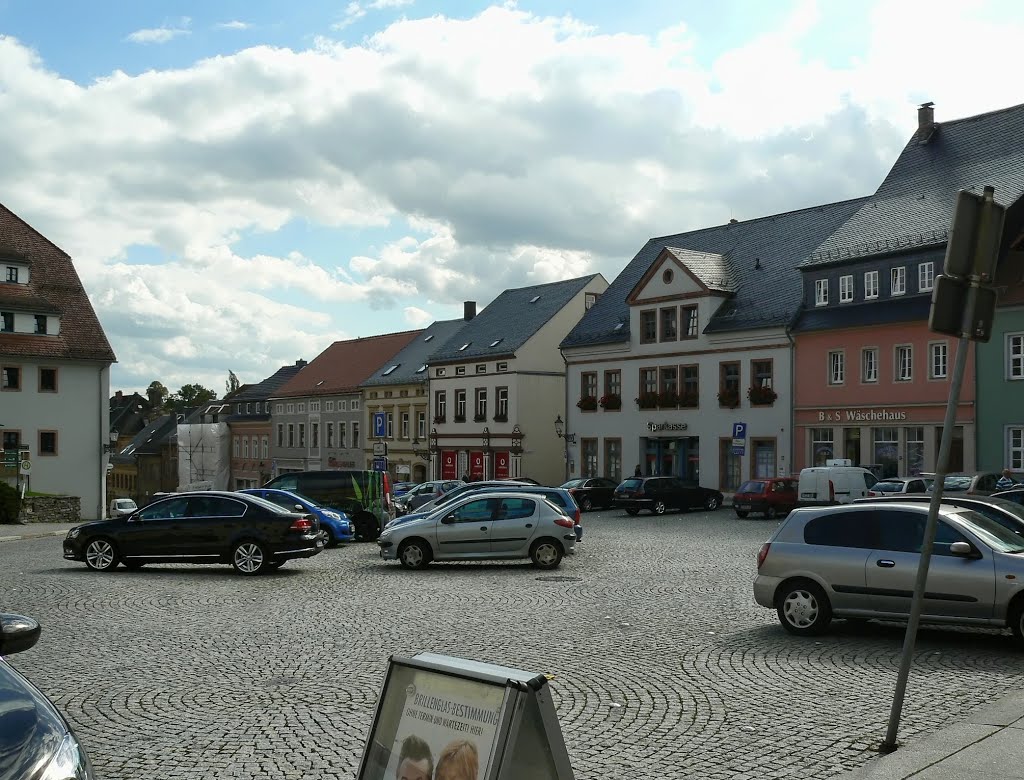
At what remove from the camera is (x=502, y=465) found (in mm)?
62219

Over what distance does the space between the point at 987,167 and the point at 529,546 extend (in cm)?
3047

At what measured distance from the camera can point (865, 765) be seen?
300 inches

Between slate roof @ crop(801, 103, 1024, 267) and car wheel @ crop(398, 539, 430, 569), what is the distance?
2672cm

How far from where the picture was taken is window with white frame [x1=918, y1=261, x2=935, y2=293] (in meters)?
41.4

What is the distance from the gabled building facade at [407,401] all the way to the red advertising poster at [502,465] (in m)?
6.31

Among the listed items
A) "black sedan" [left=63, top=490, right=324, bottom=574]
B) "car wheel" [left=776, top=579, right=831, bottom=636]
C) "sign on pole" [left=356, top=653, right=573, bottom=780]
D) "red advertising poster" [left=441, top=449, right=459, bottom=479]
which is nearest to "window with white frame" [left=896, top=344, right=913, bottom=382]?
"black sedan" [left=63, top=490, right=324, bottom=574]

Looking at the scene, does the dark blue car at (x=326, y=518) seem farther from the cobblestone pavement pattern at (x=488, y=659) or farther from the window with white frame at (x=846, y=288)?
the window with white frame at (x=846, y=288)

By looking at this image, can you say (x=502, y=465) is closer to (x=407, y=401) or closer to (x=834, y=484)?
(x=407, y=401)

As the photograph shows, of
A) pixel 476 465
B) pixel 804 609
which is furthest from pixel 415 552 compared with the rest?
pixel 476 465

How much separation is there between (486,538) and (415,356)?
52281mm

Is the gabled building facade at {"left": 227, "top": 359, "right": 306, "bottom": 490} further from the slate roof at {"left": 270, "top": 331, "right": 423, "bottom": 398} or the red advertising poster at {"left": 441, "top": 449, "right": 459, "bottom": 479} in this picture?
the red advertising poster at {"left": 441, "top": 449, "right": 459, "bottom": 479}

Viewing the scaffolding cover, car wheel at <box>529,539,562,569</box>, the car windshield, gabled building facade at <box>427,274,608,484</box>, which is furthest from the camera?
the scaffolding cover

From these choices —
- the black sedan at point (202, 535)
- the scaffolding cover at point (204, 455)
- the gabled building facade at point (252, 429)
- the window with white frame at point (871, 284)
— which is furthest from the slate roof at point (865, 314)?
the scaffolding cover at point (204, 455)

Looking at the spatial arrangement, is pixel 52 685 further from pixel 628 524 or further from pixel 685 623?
pixel 628 524
